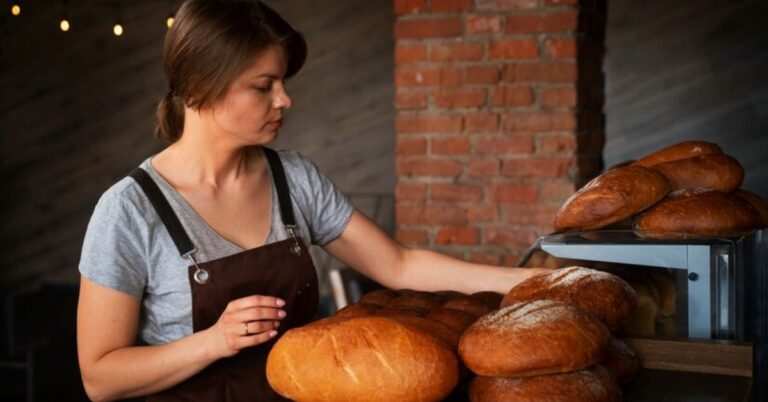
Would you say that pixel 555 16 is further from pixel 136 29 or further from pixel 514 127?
pixel 136 29

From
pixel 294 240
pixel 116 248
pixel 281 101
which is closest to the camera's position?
pixel 116 248

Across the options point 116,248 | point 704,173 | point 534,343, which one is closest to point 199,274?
point 116,248

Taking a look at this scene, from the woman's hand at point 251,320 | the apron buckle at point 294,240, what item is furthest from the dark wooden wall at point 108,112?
the woman's hand at point 251,320

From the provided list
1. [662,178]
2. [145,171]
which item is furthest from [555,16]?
A: [145,171]

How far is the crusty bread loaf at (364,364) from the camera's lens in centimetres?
108

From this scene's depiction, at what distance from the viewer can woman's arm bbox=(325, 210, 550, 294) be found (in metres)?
1.94

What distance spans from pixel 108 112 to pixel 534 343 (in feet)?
20.0

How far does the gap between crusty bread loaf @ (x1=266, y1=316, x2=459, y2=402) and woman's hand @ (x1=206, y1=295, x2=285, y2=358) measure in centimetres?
23

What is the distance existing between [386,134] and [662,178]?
5.13 m

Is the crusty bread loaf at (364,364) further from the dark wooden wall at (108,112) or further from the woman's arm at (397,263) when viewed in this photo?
the dark wooden wall at (108,112)

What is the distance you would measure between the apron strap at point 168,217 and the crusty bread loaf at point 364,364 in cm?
64

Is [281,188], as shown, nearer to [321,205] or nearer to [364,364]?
[321,205]

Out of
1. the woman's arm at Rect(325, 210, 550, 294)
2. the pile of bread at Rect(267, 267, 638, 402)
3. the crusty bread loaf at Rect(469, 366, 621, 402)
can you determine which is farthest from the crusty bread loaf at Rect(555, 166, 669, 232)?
the crusty bread loaf at Rect(469, 366, 621, 402)

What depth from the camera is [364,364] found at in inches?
43.1
